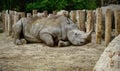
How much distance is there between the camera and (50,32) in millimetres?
9492

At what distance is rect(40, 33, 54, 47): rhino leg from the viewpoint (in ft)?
30.2

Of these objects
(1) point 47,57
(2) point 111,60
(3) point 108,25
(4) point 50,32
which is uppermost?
(2) point 111,60

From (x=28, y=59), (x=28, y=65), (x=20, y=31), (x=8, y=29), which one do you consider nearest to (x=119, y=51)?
(x=28, y=65)

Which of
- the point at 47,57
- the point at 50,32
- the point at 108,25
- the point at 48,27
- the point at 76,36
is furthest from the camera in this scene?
the point at 48,27

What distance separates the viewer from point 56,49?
28.7 feet

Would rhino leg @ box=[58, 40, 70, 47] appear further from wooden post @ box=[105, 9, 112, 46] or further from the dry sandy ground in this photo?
wooden post @ box=[105, 9, 112, 46]

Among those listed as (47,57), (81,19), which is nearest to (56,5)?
(81,19)

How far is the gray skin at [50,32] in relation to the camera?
30.3 ft

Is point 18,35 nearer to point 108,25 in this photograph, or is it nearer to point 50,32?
point 50,32

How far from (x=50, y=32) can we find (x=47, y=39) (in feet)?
0.82

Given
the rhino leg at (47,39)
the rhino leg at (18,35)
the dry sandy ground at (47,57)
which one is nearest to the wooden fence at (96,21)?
the dry sandy ground at (47,57)

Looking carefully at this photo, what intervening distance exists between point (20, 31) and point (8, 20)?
6.08 ft

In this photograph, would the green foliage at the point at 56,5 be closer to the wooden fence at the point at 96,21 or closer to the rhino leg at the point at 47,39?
the wooden fence at the point at 96,21

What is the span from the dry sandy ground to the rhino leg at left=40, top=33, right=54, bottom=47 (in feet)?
0.42
